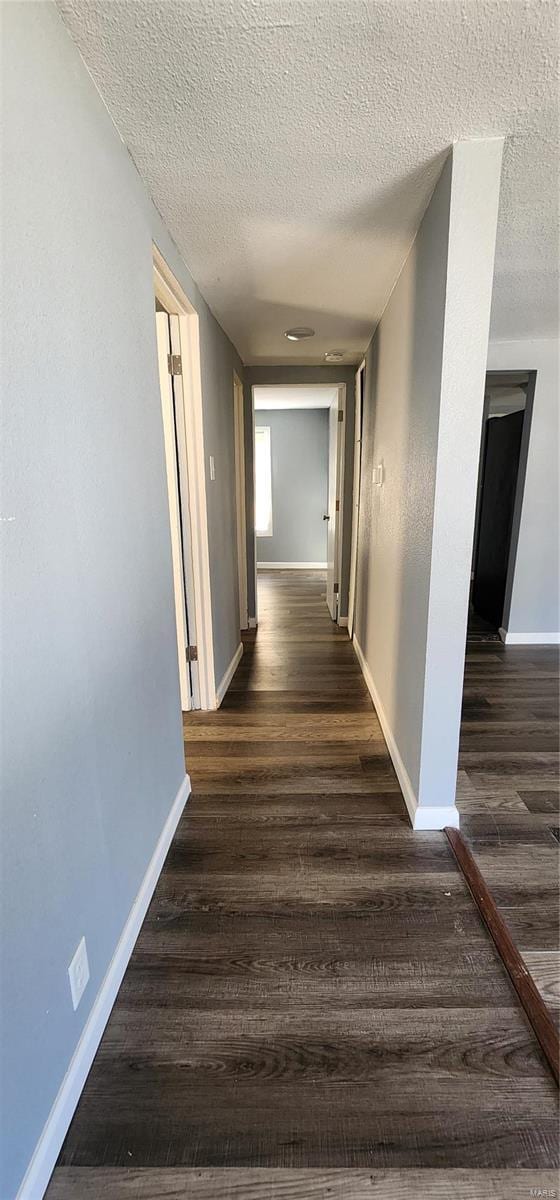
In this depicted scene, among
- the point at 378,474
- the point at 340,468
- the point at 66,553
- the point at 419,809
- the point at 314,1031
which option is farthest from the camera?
the point at 340,468

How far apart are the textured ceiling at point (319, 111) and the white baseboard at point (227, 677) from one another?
2131 millimetres

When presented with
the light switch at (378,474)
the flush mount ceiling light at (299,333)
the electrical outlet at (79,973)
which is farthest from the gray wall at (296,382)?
the electrical outlet at (79,973)

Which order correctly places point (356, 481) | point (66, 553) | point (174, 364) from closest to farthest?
point (66, 553) < point (174, 364) < point (356, 481)

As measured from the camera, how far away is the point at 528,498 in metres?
3.64

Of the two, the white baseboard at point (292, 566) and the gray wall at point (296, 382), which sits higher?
the gray wall at point (296, 382)

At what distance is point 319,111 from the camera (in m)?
1.21

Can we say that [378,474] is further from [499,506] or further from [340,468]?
[499,506]

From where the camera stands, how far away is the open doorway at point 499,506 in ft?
12.2

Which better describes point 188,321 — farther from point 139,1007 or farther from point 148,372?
point 139,1007

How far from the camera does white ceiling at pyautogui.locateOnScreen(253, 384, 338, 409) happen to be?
17.6 feet

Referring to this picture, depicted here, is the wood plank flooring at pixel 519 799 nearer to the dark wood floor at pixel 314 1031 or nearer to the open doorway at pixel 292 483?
the dark wood floor at pixel 314 1031

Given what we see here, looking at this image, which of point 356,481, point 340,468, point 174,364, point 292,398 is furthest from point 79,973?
point 292,398

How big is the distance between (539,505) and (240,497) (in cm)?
233

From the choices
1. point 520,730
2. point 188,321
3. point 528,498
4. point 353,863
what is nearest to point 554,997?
point 353,863
